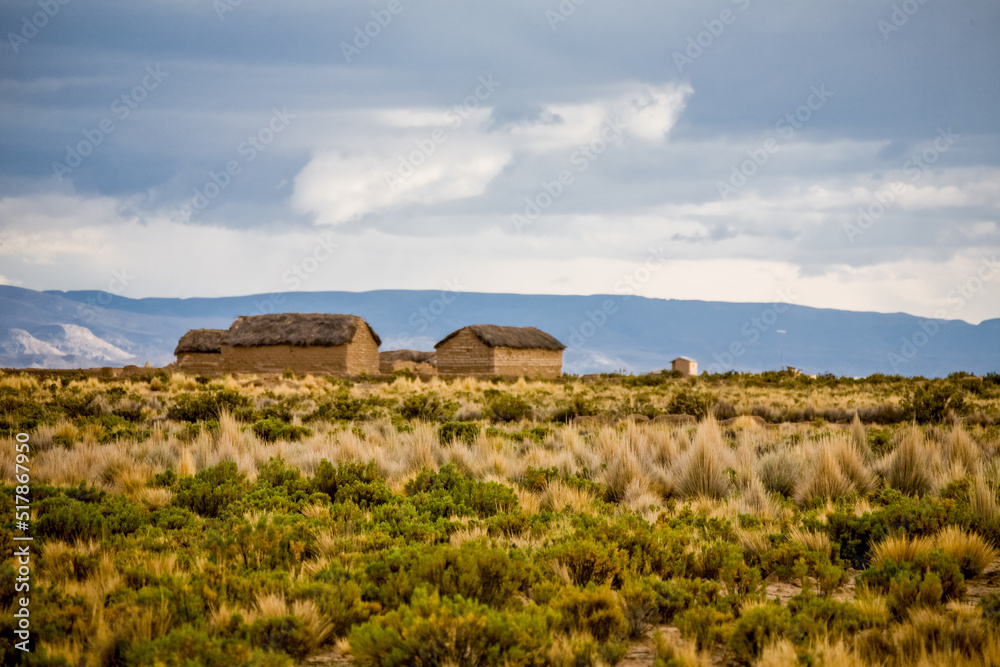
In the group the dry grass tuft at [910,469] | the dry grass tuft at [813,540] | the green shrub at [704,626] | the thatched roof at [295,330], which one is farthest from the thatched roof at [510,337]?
the green shrub at [704,626]

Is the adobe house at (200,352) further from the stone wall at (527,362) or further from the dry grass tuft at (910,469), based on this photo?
the dry grass tuft at (910,469)

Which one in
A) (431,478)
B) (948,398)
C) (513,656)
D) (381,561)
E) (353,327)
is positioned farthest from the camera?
(353,327)

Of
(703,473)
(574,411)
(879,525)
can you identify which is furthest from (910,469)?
(574,411)

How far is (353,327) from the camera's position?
3975 cm

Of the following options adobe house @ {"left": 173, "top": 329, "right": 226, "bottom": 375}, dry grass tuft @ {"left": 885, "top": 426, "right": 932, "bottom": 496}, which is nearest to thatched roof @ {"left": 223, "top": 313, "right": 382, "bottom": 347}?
adobe house @ {"left": 173, "top": 329, "right": 226, "bottom": 375}

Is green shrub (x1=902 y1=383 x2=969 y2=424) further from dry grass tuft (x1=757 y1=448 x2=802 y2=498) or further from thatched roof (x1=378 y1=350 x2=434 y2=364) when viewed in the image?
thatched roof (x1=378 y1=350 x2=434 y2=364)

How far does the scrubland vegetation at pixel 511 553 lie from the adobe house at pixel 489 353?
102ft

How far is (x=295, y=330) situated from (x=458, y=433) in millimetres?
31387

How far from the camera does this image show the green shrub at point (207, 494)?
6.65m

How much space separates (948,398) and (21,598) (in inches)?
734

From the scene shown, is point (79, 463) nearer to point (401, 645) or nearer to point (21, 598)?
point (21, 598)

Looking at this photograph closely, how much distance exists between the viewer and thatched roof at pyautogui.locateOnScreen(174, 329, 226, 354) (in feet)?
164

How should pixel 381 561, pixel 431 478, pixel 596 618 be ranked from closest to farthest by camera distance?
1. pixel 596 618
2. pixel 381 561
3. pixel 431 478

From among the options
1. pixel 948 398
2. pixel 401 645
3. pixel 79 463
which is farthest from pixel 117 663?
pixel 948 398
